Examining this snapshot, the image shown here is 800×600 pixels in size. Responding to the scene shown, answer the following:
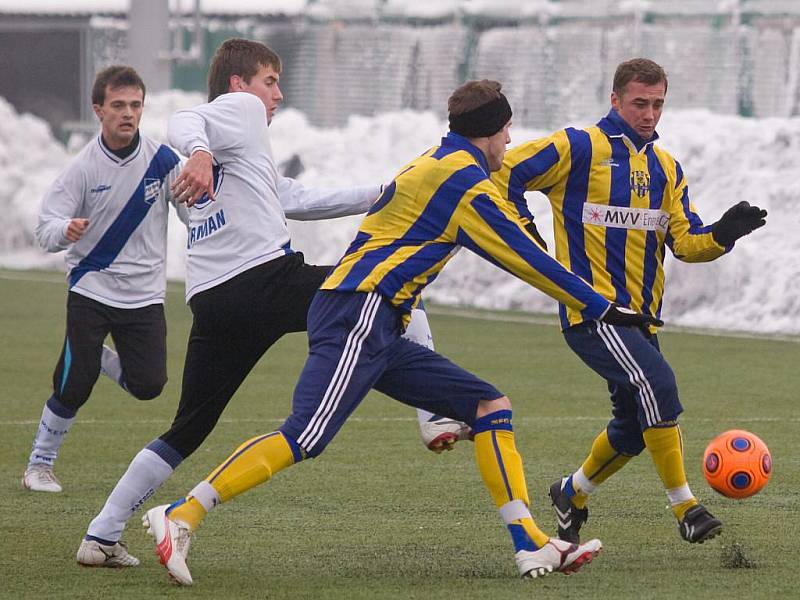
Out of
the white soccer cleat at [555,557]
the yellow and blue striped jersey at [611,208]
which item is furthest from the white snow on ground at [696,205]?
the white soccer cleat at [555,557]

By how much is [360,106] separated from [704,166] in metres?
9.48

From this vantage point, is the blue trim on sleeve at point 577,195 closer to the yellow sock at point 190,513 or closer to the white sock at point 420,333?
the white sock at point 420,333

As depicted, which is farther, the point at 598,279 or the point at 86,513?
the point at 86,513

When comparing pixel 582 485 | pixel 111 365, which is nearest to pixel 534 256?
pixel 582 485

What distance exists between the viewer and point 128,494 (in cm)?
707

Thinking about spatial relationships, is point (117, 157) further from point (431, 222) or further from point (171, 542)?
point (171, 542)

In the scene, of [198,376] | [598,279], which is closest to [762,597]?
[598,279]

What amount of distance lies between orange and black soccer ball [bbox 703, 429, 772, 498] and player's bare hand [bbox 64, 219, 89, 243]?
9.91 ft

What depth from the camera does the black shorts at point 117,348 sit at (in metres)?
8.94

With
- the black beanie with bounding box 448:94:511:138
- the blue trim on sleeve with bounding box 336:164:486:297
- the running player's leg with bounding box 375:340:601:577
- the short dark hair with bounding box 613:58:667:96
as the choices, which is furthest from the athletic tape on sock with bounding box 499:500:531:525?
the short dark hair with bounding box 613:58:667:96

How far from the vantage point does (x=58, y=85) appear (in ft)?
120

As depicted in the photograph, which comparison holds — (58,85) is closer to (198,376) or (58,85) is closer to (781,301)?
(781,301)

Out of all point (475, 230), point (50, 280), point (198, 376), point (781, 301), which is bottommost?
point (50, 280)

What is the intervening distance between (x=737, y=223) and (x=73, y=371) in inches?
137
